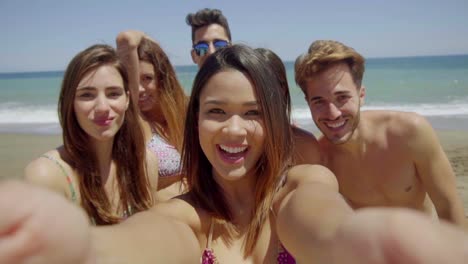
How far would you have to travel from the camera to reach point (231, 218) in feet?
6.47

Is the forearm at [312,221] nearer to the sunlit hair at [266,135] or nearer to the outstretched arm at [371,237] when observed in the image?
the outstretched arm at [371,237]

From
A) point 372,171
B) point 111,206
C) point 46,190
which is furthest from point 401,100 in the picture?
point 46,190

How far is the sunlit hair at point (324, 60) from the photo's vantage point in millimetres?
2926

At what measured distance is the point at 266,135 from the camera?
1.87m

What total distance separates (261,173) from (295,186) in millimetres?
232

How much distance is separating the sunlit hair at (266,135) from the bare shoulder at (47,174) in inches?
42.6

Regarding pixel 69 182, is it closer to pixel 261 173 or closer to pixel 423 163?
pixel 261 173

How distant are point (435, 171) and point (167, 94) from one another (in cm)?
236

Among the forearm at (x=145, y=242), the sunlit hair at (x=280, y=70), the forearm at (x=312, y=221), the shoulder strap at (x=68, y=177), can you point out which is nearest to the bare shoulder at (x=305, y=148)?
the sunlit hair at (x=280, y=70)

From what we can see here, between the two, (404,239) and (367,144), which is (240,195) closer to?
(404,239)

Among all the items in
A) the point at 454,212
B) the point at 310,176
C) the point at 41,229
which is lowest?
the point at 454,212

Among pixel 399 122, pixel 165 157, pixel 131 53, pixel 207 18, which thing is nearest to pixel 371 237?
pixel 399 122

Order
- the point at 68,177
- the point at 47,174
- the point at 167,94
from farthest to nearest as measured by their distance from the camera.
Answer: the point at 167,94
the point at 68,177
the point at 47,174

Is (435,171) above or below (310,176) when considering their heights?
below
